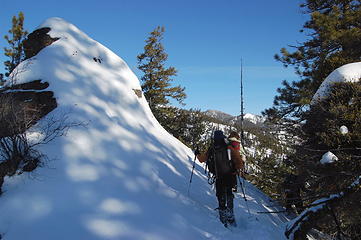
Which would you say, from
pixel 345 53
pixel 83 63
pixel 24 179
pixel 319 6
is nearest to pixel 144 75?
pixel 83 63

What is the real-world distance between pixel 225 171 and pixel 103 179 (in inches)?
126

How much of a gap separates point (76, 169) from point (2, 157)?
189 cm

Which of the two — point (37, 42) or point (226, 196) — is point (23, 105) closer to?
point (37, 42)

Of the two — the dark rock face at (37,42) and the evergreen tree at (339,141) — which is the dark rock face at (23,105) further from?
the evergreen tree at (339,141)

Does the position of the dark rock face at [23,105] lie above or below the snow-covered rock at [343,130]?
above

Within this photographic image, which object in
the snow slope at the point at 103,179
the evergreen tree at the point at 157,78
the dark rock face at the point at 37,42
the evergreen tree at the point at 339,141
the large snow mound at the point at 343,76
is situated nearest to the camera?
the snow slope at the point at 103,179

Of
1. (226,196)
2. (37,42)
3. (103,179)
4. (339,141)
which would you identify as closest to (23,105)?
(103,179)

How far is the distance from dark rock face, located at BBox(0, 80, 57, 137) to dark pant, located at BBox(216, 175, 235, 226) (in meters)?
5.32

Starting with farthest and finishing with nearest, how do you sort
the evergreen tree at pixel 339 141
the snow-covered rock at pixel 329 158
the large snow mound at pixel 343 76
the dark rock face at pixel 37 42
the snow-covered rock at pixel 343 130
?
the dark rock face at pixel 37 42 → the large snow mound at pixel 343 76 → the snow-covered rock at pixel 343 130 → the snow-covered rock at pixel 329 158 → the evergreen tree at pixel 339 141

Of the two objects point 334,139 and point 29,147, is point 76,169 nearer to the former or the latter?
point 29,147

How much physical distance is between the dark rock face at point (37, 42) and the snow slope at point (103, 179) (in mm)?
443

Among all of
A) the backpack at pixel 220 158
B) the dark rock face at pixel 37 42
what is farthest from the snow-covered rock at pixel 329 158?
the dark rock face at pixel 37 42

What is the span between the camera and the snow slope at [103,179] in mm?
4707

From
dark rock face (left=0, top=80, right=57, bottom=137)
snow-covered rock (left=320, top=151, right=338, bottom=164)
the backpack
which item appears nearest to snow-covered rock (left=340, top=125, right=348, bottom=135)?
snow-covered rock (left=320, top=151, right=338, bottom=164)
